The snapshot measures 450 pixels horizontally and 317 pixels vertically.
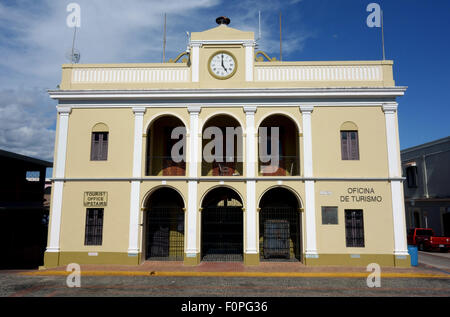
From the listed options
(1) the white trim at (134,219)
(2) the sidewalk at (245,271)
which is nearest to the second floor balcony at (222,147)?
(1) the white trim at (134,219)

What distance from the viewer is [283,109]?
1478cm

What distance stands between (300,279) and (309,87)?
8.45 metres

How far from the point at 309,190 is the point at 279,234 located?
2.87 metres

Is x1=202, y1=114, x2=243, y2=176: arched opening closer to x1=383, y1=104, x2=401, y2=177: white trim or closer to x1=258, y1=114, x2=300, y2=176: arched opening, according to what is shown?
x1=258, y1=114, x2=300, y2=176: arched opening

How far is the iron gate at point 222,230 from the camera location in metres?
16.7

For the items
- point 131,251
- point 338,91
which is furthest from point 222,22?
point 131,251

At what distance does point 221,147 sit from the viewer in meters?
16.4

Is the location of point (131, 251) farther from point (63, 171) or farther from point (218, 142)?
point (218, 142)

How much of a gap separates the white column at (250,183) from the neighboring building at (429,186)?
57.6ft

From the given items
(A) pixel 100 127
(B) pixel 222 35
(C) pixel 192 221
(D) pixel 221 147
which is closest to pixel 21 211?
(A) pixel 100 127

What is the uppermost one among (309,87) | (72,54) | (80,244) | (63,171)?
(72,54)

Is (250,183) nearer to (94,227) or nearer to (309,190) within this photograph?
(309,190)

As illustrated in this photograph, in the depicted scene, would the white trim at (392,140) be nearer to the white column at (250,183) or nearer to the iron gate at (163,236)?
the white column at (250,183)

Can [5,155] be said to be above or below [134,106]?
below
